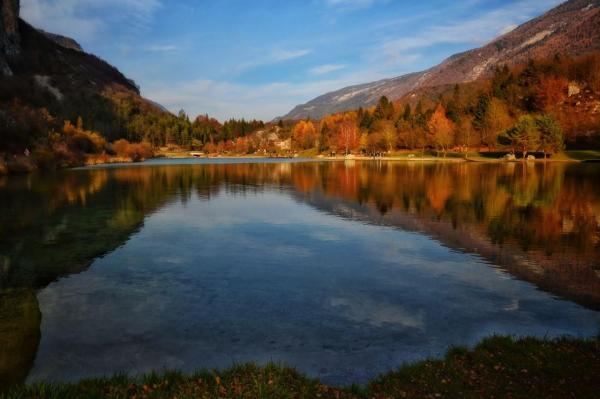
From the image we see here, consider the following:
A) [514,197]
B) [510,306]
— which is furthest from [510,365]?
[514,197]

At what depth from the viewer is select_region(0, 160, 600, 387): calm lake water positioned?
11531 mm

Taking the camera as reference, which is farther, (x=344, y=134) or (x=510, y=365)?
(x=344, y=134)

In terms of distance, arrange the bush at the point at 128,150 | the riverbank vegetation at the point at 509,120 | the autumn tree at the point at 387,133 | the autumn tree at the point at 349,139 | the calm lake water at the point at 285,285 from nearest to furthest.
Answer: the calm lake water at the point at 285,285, the riverbank vegetation at the point at 509,120, the bush at the point at 128,150, the autumn tree at the point at 387,133, the autumn tree at the point at 349,139

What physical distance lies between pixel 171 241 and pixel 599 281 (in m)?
21.6

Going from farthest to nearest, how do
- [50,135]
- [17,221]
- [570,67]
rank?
1. [570,67]
2. [50,135]
3. [17,221]

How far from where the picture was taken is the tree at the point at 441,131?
457 ft

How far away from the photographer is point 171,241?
2559 cm

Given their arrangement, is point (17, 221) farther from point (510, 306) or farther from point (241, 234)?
point (510, 306)

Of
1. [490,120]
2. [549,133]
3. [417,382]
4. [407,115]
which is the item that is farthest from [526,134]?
A: [417,382]

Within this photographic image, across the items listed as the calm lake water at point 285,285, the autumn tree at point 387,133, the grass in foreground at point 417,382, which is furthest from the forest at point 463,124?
the grass in foreground at point 417,382

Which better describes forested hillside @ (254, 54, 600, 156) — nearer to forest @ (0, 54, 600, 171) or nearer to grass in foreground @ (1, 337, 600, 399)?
forest @ (0, 54, 600, 171)

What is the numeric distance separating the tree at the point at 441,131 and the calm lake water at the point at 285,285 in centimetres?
10768

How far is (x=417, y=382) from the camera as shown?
8914 millimetres

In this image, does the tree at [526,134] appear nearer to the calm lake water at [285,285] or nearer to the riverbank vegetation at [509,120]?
the riverbank vegetation at [509,120]
